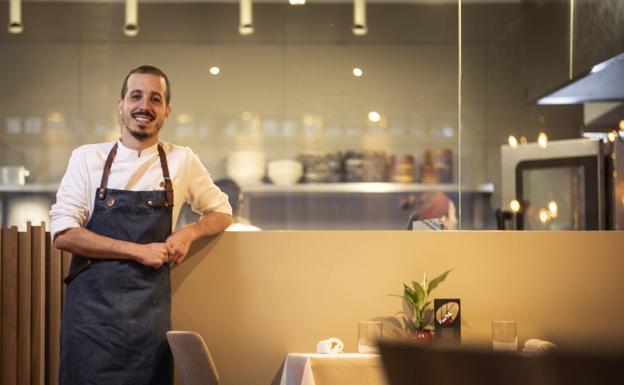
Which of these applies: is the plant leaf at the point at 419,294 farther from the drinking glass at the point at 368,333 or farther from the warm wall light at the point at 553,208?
the warm wall light at the point at 553,208

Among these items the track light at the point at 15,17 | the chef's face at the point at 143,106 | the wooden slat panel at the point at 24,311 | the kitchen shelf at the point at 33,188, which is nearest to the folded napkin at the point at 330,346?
the chef's face at the point at 143,106

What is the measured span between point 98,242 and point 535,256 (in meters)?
1.48

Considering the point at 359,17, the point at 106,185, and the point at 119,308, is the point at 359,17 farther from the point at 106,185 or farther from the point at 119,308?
the point at 119,308

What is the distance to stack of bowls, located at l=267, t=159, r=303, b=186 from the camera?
6258 millimetres

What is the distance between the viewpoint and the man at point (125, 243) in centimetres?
326

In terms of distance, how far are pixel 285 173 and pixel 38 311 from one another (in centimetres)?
268

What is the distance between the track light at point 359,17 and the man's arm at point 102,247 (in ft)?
10.9

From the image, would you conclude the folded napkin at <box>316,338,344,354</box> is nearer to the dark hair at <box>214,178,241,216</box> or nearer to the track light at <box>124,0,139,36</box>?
the dark hair at <box>214,178,241,216</box>

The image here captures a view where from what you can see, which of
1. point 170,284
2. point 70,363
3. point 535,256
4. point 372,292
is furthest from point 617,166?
point 70,363

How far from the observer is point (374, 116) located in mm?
6340

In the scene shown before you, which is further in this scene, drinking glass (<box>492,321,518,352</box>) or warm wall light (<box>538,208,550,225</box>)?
warm wall light (<box>538,208,550,225</box>)

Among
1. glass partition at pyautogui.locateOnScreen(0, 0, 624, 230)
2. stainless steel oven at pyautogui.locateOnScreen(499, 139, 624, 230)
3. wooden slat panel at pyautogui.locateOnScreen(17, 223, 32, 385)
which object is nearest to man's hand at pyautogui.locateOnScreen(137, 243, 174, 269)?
wooden slat panel at pyautogui.locateOnScreen(17, 223, 32, 385)

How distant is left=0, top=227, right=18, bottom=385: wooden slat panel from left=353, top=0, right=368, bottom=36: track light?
3.11 meters

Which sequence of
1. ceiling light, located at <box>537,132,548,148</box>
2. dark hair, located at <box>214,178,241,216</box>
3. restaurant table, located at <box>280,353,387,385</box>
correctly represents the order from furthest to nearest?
1. ceiling light, located at <box>537,132,548,148</box>
2. dark hair, located at <box>214,178,241,216</box>
3. restaurant table, located at <box>280,353,387,385</box>
